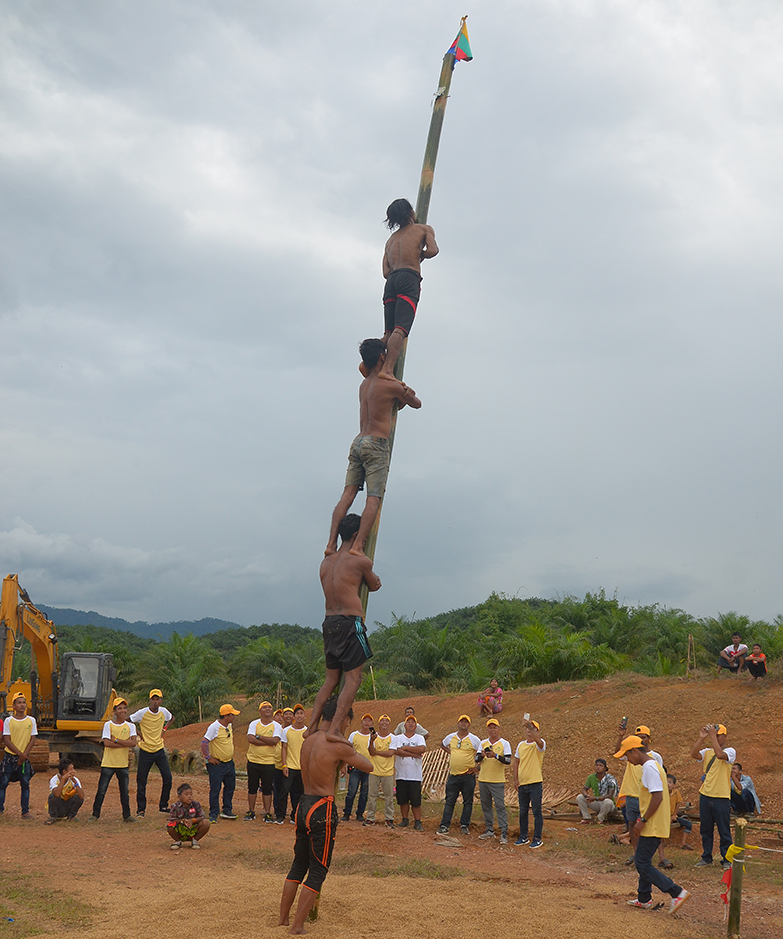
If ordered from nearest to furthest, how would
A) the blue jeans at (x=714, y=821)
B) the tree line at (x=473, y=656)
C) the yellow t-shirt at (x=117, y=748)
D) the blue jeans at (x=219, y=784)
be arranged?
the blue jeans at (x=714, y=821)
the yellow t-shirt at (x=117, y=748)
the blue jeans at (x=219, y=784)
the tree line at (x=473, y=656)

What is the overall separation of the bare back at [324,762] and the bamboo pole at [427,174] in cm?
107

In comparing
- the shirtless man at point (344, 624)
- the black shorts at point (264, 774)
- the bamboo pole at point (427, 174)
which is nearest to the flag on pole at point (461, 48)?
the bamboo pole at point (427, 174)

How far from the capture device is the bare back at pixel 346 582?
22.0 feet

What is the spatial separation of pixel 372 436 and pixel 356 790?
7.97 metres

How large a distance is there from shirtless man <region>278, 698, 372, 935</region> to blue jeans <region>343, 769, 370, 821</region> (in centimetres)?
668

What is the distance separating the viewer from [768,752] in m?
15.3

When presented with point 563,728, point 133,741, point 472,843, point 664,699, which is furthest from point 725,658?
point 133,741

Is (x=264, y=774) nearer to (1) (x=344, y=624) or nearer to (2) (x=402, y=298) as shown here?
(1) (x=344, y=624)

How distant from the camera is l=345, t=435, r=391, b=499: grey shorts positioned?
7.08 metres

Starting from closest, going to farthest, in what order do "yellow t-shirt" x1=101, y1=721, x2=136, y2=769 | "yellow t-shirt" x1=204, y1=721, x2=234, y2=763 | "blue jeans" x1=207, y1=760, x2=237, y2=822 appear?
"yellow t-shirt" x1=101, y1=721, x2=136, y2=769 < "yellow t-shirt" x1=204, y1=721, x2=234, y2=763 < "blue jeans" x1=207, y1=760, x2=237, y2=822

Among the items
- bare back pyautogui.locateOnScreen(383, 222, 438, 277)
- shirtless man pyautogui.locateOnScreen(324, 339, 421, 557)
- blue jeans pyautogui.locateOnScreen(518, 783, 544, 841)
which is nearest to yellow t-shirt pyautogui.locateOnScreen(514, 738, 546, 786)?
blue jeans pyautogui.locateOnScreen(518, 783, 544, 841)

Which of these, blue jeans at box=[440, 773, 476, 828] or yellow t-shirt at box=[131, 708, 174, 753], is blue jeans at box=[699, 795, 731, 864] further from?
yellow t-shirt at box=[131, 708, 174, 753]

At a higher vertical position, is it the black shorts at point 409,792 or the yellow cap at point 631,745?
the yellow cap at point 631,745

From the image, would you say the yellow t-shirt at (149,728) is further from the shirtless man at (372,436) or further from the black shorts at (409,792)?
the shirtless man at (372,436)
